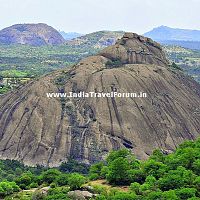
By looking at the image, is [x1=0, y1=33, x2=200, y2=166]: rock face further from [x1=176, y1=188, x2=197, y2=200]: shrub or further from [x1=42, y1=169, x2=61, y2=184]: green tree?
[x1=176, y1=188, x2=197, y2=200]: shrub

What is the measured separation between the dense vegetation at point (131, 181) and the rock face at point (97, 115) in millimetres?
23044

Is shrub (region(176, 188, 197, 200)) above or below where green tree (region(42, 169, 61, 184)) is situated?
above

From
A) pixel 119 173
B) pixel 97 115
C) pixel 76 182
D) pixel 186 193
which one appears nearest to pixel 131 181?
pixel 119 173

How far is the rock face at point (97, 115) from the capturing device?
2776 inches

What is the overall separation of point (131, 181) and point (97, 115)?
32906 mm

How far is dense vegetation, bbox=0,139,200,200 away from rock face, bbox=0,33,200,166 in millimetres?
23044

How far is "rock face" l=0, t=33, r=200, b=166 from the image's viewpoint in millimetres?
70500

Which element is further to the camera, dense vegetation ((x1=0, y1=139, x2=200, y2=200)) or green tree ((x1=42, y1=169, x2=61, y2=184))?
green tree ((x1=42, y1=169, x2=61, y2=184))

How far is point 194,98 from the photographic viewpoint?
268 ft

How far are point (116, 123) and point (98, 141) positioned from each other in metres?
3.90

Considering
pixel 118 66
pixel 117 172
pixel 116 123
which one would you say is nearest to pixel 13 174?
pixel 116 123

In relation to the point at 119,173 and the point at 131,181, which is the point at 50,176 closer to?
the point at 119,173

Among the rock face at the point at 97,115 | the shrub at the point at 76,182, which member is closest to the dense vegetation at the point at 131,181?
the shrub at the point at 76,182

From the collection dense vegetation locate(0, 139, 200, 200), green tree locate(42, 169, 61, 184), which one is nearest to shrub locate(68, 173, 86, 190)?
dense vegetation locate(0, 139, 200, 200)
